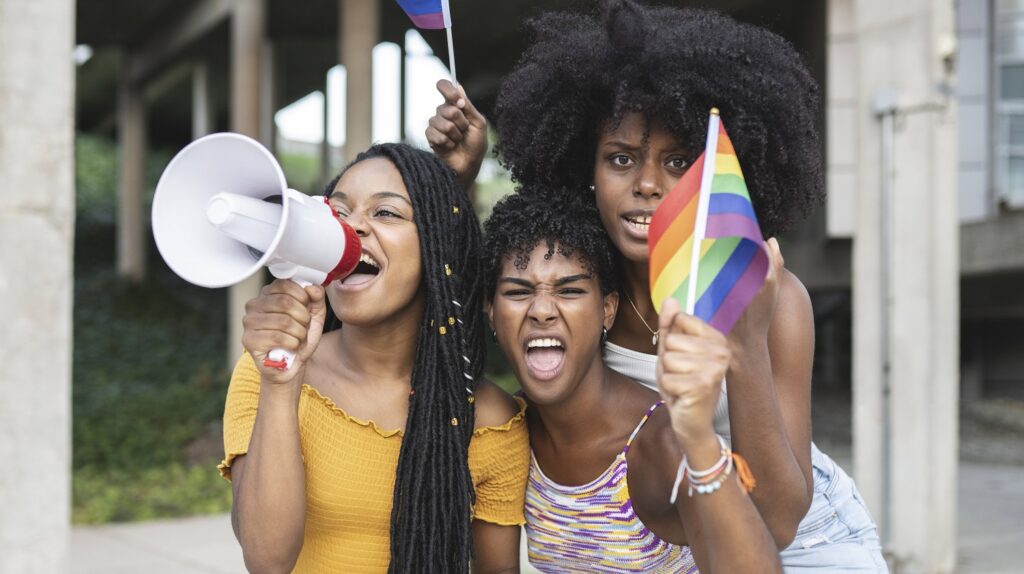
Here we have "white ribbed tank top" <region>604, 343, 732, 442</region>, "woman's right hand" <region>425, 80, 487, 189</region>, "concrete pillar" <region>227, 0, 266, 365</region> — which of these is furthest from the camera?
"concrete pillar" <region>227, 0, 266, 365</region>

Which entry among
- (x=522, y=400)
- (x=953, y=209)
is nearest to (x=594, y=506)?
(x=522, y=400)

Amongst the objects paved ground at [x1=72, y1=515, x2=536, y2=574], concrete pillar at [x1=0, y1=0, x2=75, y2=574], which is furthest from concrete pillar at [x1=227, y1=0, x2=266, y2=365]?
concrete pillar at [x1=0, y1=0, x2=75, y2=574]

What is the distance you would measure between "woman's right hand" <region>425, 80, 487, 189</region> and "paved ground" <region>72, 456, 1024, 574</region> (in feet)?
15.9

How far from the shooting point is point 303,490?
263 cm

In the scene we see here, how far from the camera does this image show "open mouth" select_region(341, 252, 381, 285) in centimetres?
288

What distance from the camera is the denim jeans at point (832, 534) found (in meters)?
3.12

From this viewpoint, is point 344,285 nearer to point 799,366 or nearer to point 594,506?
point 594,506

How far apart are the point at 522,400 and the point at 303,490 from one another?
85 cm

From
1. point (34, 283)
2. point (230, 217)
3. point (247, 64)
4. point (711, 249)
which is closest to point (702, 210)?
point (711, 249)

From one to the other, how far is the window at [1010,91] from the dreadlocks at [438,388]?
52.8ft

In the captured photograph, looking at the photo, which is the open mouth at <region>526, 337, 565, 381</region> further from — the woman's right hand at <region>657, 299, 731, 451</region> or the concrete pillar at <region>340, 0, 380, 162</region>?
the concrete pillar at <region>340, 0, 380, 162</region>

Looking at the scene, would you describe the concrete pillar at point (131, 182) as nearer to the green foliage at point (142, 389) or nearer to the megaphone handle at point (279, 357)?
the green foliage at point (142, 389)

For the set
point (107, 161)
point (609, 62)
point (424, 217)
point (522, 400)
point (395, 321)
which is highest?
point (107, 161)

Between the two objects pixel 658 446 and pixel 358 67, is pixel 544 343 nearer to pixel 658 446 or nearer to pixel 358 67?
pixel 658 446
